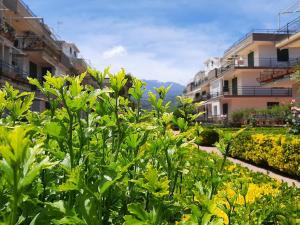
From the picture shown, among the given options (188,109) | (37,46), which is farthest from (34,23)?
(188,109)

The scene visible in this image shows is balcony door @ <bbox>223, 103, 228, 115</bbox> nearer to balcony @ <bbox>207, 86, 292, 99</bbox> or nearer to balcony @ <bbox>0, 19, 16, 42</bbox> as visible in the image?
balcony @ <bbox>207, 86, 292, 99</bbox>

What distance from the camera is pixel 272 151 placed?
11.6 meters

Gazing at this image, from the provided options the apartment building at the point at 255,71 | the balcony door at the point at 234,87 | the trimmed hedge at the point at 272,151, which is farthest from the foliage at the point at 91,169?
the balcony door at the point at 234,87

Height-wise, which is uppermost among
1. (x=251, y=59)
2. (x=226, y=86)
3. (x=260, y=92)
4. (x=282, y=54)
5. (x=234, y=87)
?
(x=282, y=54)

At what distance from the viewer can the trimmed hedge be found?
10.2 metres

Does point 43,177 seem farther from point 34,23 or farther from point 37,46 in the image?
point 34,23

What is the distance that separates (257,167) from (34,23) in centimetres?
2924

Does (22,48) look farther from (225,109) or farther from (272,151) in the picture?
(225,109)

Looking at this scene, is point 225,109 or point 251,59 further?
point 225,109

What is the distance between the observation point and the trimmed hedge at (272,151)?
10162 mm

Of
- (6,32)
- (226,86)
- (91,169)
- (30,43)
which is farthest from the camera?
(226,86)

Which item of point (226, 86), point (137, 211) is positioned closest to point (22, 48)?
point (226, 86)

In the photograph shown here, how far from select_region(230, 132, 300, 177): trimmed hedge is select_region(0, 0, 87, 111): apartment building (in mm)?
16213

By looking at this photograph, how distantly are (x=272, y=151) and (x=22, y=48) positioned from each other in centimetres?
2629
